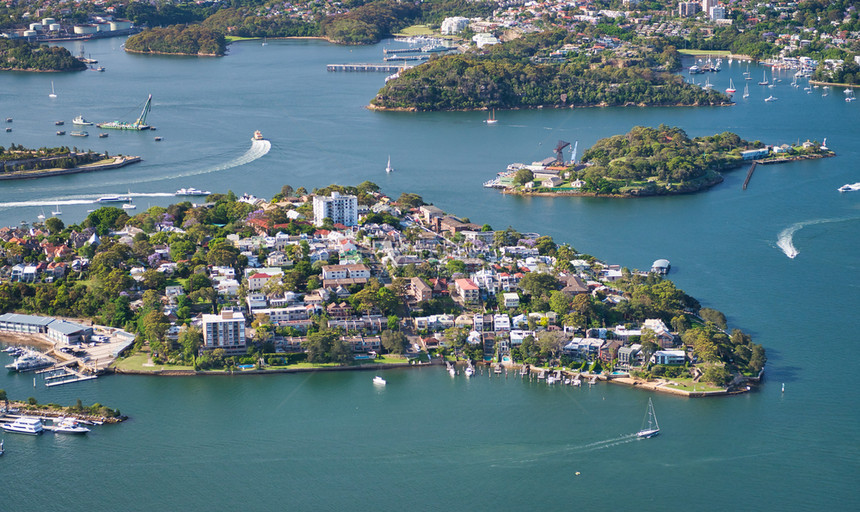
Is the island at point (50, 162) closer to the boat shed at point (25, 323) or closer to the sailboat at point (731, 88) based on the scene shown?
the boat shed at point (25, 323)

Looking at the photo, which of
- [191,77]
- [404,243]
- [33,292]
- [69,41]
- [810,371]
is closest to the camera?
[810,371]

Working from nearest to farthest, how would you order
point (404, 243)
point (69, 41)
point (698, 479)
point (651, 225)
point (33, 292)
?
1. point (698, 479)
2. point (33, 292)
3. point (404, 243)
4. point (651, 225)
5. point (69, 41)

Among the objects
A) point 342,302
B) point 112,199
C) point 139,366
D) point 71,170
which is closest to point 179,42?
point 71,170

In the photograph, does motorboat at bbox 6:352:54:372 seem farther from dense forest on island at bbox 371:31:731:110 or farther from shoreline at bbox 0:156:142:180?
dense forest on island at bbox 371:31:731:110

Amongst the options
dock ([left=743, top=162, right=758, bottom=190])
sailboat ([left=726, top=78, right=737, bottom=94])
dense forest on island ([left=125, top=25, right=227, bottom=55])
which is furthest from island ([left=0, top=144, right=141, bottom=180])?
dense forest on island ([left=125, top=25, right=227, bottom=55])

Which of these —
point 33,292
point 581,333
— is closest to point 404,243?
point 581,333

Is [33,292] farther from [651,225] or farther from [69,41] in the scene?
[69,41]

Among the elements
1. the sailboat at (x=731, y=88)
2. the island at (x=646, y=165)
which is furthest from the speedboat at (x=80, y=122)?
the sailboat at (x=731, y=88)
